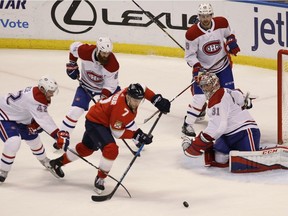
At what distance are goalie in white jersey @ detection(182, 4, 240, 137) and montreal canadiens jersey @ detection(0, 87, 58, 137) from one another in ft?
5.48

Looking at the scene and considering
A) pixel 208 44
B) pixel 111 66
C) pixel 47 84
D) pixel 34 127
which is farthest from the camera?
pixel 208 44

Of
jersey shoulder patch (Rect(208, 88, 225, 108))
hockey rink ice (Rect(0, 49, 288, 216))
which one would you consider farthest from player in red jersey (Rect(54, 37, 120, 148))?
jersey shoulder patch (Rect(208, 88, 225, 108))

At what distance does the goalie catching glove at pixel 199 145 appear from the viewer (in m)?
7.14

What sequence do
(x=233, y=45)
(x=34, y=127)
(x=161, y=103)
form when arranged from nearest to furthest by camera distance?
(x=161, y=103) < (x=34, y=127) < (x=233, y=45)

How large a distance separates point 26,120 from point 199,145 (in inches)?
50.8

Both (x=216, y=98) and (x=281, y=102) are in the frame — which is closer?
(x=216, y=98)

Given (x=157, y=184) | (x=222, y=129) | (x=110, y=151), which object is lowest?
(x=157, y=184)

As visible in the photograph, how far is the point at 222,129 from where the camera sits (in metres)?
7.14

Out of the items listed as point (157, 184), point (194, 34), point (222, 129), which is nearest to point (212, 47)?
point (194, 34)

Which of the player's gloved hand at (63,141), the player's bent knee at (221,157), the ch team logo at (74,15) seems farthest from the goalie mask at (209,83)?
the ch team logo at (74,15)

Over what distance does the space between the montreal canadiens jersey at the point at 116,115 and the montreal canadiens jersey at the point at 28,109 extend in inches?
12.0

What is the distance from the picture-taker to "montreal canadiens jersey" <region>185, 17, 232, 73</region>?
26.8 ft

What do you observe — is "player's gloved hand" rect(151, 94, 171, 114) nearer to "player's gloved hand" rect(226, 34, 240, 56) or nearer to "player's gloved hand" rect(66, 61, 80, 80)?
"player's gloved hand" rect(66, 61, 80, 80)

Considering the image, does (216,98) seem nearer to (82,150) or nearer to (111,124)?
(111,124)
